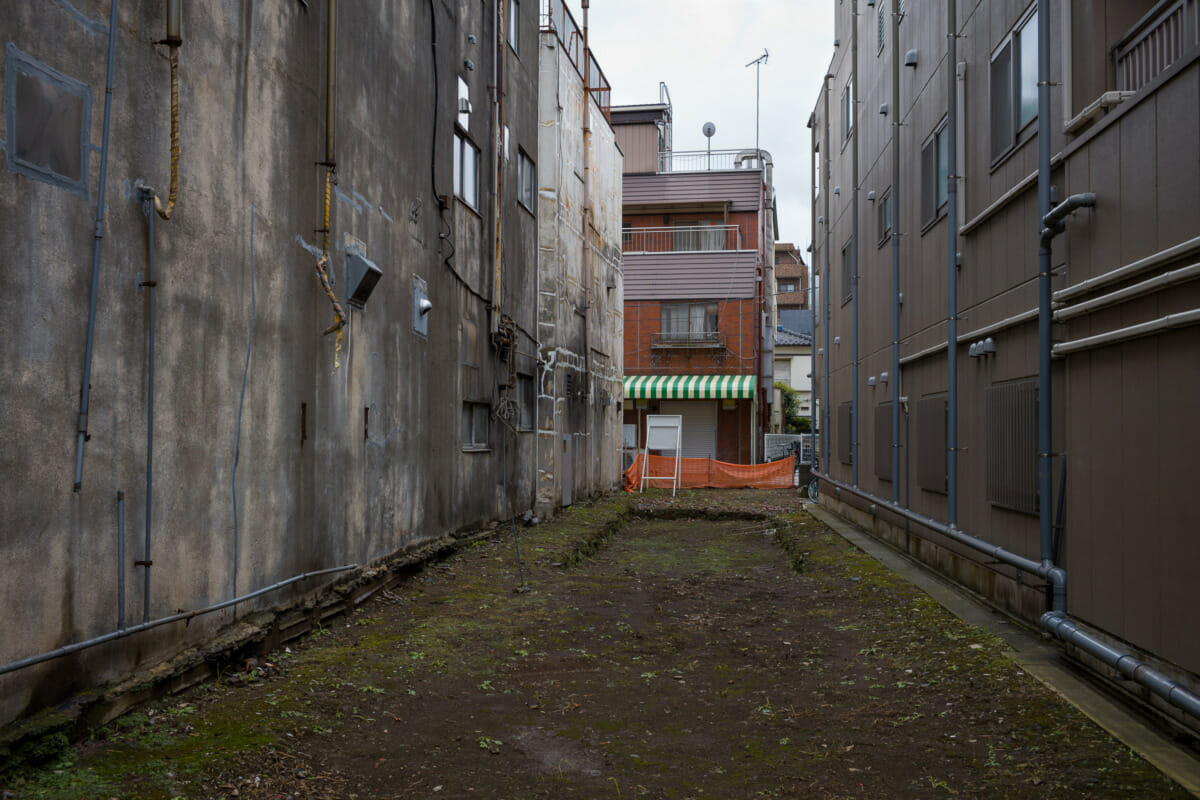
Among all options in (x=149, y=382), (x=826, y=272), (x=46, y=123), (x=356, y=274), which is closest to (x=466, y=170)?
(x=356, y=274)

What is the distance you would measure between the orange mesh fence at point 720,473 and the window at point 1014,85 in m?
19.5

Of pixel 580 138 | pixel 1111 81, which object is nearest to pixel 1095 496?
pixel 1111 81

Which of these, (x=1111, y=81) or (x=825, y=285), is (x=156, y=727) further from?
(x=825, y=285)

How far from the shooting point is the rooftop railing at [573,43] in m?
18.5

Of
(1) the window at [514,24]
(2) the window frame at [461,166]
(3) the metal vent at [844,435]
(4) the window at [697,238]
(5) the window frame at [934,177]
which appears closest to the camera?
(5) the window frame at [934,177]

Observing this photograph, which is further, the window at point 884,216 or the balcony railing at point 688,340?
the balcony railing at point 688,340

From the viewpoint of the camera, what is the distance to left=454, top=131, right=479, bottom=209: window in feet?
42.0

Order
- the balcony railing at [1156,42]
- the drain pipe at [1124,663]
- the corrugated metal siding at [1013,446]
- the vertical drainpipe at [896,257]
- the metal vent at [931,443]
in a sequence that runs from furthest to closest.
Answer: the vertical drainpipe at [896,257]
the metal vent at [931,443]
the corrugated metal siding at [1013,446]
the balcony railing at [1156,42]
the drain pipe at [1124,663]

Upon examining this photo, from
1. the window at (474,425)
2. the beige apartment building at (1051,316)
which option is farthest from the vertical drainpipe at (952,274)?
the window at (474,425)

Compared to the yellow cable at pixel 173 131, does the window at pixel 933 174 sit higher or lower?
higher

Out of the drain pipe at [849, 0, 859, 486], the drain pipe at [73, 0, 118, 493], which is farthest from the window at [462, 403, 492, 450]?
the drain pipe at [73, 0, 118, 493]

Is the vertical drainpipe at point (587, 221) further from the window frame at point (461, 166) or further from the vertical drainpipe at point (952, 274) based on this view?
the vertical drainpipe at point (952, 274)

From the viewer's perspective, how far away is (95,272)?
4.98 meters

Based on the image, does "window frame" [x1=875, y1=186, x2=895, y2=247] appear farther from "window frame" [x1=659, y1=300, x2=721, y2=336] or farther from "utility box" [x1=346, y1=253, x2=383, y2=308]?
"window frame" [x1=659, y1=300, x2=721, y2=336]
